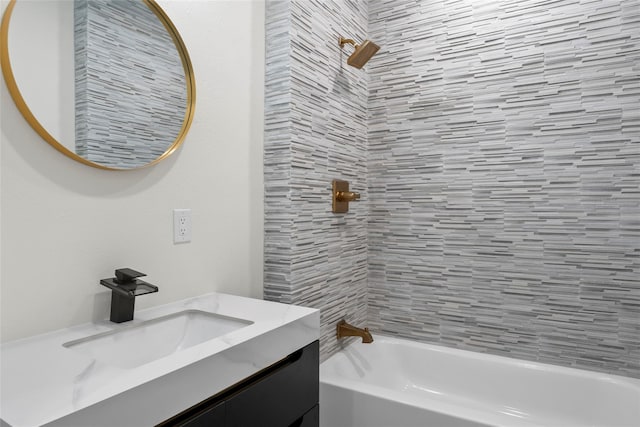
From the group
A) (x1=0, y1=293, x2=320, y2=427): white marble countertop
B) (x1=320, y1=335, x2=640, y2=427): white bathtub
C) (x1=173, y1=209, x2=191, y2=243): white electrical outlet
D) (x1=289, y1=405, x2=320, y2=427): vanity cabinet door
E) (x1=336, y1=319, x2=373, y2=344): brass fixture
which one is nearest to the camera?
(x1=0, y1=293, x2=320, y2=427): white marble countertop

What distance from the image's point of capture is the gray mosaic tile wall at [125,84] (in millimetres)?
1037

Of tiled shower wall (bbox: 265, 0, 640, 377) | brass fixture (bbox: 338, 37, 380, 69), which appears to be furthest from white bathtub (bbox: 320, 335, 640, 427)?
brass fixture (bbox: 338, 37, 380, 69)

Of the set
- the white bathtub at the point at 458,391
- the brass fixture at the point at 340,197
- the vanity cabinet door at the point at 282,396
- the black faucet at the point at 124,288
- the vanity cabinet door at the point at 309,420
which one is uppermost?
the brass fixture at the point at 340,197

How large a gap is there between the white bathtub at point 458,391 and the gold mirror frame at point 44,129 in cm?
114

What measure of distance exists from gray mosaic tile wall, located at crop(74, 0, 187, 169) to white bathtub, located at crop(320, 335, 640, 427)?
3.87 ft

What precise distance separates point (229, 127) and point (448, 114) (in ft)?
3.80

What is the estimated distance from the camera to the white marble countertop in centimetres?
63

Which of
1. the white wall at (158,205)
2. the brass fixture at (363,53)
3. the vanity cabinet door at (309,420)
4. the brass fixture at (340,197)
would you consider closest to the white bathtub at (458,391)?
the vanity cabinet door at (309,420)

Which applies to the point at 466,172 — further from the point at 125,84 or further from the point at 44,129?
the point at 44,129

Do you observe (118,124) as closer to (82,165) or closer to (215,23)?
(82,165)

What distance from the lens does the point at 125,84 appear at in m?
1.14

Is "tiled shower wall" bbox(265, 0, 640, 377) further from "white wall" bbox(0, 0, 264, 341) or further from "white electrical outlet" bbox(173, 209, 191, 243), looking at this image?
"white electrical outlet" bbox(173, 209, 191, 243)

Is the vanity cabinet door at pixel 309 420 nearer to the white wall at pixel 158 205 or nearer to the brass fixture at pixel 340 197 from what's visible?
the white wall at pixel 158 205

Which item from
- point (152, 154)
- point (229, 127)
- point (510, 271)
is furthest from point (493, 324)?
point (152, 154)
